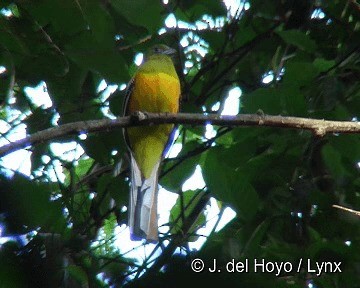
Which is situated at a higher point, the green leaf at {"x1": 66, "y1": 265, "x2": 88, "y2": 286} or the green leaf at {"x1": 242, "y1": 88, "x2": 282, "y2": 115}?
the green leaf at {"x1": 242, "y1": 88, "x2": 282, "y2": 115}

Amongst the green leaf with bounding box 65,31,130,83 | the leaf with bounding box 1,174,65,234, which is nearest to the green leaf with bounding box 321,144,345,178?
the green leaf with bounding box 65,31,130,83

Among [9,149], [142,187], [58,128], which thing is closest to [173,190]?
[142,187]

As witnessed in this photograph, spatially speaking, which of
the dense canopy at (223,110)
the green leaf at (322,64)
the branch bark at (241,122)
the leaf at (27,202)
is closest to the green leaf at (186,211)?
the dense canopy at (223,110)

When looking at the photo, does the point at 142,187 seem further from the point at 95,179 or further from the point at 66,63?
the point at 66,63

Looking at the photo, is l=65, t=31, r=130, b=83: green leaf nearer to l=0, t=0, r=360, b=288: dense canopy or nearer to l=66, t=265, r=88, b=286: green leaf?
l=0, t=0, r=360, b=288: dense canopy

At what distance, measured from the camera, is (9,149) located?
1.58m

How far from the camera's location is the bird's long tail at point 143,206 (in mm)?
2863

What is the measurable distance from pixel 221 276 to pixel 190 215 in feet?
9.21

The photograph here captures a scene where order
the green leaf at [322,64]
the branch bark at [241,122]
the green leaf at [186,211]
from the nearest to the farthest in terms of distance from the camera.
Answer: the branch bark at [241,122] < the green leaf at [322,64] < the green leaf at [186,211]

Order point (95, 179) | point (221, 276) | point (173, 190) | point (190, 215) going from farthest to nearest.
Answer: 1. point (95, 179)
2. point (190, 215)
3. point (173, 190)
4. point (221, 276)

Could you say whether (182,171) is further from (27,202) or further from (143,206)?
(27,202)

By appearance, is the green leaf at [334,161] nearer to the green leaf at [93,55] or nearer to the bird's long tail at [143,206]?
the bird's long tail at [143,206]

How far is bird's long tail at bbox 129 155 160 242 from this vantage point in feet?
9.39

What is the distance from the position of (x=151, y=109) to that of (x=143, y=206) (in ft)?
2.86
